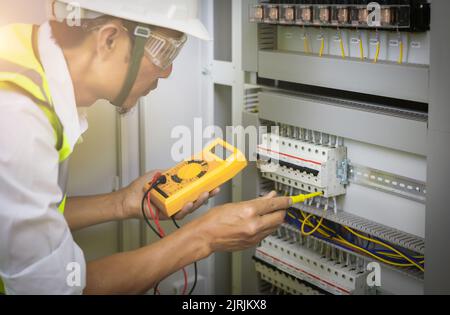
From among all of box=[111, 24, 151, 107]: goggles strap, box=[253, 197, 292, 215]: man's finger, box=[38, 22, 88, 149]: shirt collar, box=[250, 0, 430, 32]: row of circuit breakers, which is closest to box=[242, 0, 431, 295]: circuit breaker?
box=[250, 0, 430, 32]: row of circuit breakers

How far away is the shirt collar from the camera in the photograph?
1.65 m

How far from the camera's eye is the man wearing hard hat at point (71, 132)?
1482 millimetres

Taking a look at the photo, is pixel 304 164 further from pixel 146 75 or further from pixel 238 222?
pixel 146 75

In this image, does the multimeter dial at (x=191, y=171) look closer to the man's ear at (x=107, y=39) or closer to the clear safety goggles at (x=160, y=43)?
the clear safety goggles at (x=160, y=43)

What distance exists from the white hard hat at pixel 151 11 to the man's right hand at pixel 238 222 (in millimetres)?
495

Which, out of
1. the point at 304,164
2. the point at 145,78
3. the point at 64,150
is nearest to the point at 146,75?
the point at 145,78

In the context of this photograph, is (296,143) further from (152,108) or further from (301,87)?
(152,108)

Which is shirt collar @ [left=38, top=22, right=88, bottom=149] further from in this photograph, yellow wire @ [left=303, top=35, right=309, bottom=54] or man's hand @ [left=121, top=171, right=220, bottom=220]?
yellow wire @ [left=303, top=35, right=309, bottom=54]

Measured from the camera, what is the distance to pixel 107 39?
A: 5.45ft

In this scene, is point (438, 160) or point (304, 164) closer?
point (438, 160)

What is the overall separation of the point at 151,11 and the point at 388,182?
0.86 metres
